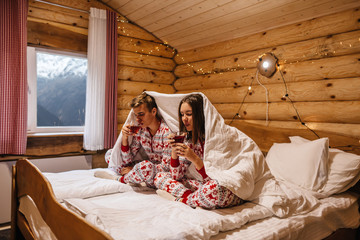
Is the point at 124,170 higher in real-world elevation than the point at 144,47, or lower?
lower

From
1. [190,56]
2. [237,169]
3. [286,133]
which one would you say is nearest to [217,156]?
[237,169]

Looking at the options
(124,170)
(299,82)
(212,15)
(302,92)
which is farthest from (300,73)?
(124,170)

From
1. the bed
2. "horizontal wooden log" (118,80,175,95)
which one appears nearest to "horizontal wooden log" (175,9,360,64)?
"horizontal wooden log" (118,80,175,95)

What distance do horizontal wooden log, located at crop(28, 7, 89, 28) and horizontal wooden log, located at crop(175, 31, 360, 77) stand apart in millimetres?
1765

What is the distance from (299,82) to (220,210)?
1828mm

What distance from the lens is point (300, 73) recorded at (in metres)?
2.80

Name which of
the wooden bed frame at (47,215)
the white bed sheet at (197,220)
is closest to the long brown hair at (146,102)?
the white bed sheet at (197,220)

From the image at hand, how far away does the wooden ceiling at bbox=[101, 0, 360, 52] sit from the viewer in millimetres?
2648

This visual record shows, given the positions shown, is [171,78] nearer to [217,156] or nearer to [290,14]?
[290,14]

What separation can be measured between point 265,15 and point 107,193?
2414 millimetres

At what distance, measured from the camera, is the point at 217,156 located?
1.81 metres

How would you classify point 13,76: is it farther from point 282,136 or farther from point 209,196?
→ point 282,136

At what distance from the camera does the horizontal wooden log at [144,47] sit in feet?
12.7

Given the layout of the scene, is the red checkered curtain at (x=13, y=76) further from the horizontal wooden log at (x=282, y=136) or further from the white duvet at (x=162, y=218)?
the horizontal wooden log at (x=282, y=136)
